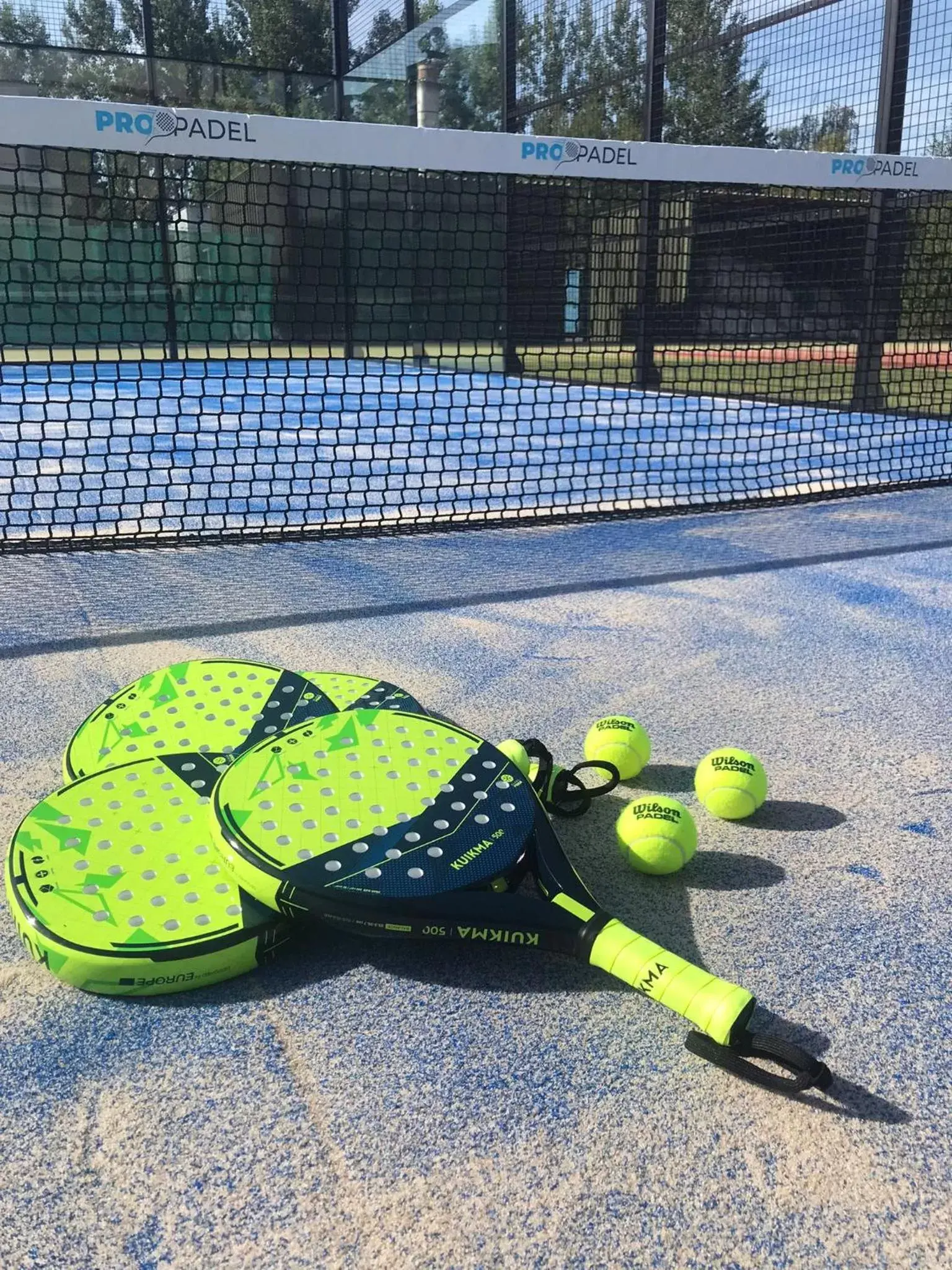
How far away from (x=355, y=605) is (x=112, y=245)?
1033cm

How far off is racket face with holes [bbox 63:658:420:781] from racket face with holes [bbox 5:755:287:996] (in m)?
0.17

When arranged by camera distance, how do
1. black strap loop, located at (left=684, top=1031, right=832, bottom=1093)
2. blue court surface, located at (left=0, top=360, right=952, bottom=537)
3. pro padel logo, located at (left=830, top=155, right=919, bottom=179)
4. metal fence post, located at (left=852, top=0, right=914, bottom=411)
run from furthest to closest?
metal fence post, located at (left=852, top=0, right=914, bottom=411) → blue court surface, located at (left=0, top=360, right=952, bottom=537) → pro padel logo, located at (left=830, top=155, right=919, bottom=179) → black strap loop, located at (left=684, top=1031, right=832, bottom=1093)

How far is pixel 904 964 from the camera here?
5.32ft

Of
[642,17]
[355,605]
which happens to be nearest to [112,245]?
[642,17]

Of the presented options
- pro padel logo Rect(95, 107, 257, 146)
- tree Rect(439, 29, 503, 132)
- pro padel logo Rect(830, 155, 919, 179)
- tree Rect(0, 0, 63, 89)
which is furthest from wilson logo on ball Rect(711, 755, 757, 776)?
tree Rect(0, 0, 63, 89)

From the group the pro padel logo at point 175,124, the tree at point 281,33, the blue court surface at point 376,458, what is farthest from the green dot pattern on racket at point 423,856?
the tree at point 281,33

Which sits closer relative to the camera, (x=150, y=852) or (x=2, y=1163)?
(x=2, y=1163)

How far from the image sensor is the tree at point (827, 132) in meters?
7.83

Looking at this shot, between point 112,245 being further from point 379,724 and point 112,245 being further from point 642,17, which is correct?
point 379,724

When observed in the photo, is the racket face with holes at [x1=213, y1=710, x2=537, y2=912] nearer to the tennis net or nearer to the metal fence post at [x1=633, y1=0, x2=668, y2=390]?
the tennis net

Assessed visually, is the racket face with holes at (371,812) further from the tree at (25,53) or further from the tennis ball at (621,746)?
the tree at (25,53)

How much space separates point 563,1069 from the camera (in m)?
1.41

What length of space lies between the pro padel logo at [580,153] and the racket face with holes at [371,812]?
2.91m

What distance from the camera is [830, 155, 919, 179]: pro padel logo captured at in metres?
4.46
